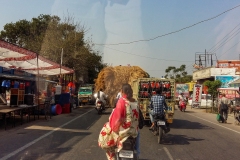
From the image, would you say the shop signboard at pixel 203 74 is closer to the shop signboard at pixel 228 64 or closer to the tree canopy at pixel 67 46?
the shop signboard at pixel 228 64

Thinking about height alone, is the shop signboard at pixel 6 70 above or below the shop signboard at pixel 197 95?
above

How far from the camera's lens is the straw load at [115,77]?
24.5 metres

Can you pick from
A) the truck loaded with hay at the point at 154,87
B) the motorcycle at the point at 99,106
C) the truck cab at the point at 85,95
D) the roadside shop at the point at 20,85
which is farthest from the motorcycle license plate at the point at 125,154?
the truck cab at the point at 85,95

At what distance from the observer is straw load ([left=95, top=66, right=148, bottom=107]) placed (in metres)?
24.5

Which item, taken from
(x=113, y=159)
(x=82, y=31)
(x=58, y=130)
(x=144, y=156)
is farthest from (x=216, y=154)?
(x=82, y=31)

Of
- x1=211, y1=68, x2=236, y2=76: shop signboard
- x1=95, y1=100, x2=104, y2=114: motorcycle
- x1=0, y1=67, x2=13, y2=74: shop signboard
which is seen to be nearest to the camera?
x1=95, y1=100, x2=104, y2=114: motorcycle

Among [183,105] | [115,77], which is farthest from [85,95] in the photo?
[183,105]

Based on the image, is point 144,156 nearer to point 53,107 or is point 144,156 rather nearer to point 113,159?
point 113,159

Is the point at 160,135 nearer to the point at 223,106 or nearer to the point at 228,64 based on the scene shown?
the point at 223,106

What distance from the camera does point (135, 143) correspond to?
5.42m

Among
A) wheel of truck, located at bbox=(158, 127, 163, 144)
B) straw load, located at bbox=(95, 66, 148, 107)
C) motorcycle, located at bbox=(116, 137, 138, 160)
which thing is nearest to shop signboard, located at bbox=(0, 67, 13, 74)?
straw load, located at bbox=(95, 66, 148, 107)

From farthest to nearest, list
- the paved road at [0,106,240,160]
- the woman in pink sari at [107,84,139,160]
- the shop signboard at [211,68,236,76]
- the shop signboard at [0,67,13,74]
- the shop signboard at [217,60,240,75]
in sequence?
the shop signboard at [217,60,240,75] < the shop signboard at [211,68,236,76] < the shop signboard at [0,67,13,74] < the paved road at [0,106,240,160] < the woman in pink sari at [107,84,139,160]

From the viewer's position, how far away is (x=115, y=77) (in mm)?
25078

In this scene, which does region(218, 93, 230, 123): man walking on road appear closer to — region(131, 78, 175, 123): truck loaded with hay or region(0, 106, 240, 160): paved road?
region(131, 78, 175, 123): truck loaded with hay
